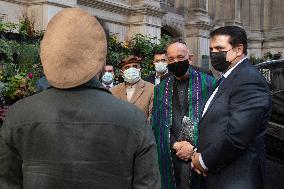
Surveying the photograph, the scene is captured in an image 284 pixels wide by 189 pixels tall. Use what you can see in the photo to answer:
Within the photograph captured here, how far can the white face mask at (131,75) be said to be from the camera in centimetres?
567

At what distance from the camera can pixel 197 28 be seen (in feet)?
73.5

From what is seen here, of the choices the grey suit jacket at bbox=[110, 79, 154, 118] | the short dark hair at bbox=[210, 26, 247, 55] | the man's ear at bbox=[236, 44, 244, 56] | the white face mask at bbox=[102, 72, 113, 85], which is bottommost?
the grey suit jacket at bbox=[110, 79, 154, 118]

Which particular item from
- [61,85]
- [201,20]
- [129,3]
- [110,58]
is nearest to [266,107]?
[61,85]

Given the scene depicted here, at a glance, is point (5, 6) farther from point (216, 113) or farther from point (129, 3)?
point (216, 113)

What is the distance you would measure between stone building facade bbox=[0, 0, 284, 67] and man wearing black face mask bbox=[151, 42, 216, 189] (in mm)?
9895

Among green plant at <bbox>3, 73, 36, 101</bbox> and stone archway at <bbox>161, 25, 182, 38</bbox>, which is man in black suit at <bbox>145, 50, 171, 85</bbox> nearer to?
green plant at <bbox>3, 73, 36, 101</bbox>

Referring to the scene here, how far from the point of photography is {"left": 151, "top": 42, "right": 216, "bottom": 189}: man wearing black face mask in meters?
4.09

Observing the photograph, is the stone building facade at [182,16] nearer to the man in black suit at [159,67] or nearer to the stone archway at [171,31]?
the stone archway at [171,31]

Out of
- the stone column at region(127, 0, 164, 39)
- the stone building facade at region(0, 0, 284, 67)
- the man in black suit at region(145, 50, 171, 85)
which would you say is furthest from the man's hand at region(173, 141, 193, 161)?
the stone column at region(127, 0, 164, 39)

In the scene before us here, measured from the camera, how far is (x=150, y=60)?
12.6 metres

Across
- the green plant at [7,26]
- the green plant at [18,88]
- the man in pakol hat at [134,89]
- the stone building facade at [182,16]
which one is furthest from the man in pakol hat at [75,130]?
the stone building facade at [182,16]

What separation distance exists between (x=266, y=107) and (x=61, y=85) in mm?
1771

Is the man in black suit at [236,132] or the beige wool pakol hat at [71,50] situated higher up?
the beige wool pakol hat at [71,50]

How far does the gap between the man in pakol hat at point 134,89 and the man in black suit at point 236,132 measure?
184 cm
